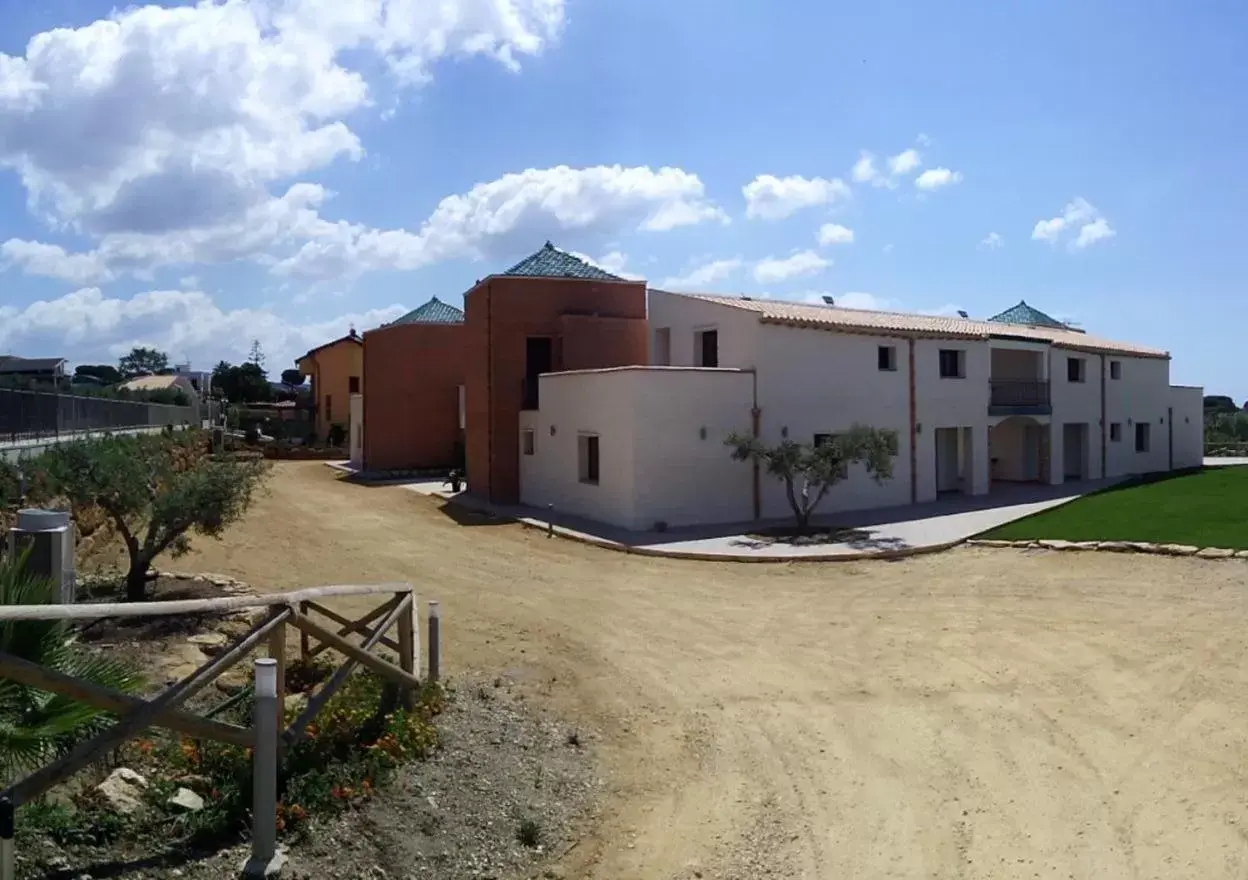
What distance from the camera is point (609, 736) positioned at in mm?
8617

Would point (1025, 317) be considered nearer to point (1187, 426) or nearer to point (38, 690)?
point (1187, 426)

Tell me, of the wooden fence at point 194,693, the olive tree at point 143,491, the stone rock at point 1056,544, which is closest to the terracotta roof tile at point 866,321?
the stone rock at point 1056,544

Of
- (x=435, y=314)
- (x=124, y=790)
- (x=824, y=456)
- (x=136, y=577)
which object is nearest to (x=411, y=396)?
(x=435, y=314)

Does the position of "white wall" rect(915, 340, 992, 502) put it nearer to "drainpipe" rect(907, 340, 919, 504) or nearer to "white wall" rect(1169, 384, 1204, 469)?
"drainpipe" rect(907, 340, 919, 504)

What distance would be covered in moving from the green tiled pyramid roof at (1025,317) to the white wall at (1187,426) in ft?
20.2

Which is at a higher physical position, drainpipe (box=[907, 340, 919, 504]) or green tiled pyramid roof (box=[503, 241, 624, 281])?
green tiled pyramid roof (box=[503, 241, 624, 281])

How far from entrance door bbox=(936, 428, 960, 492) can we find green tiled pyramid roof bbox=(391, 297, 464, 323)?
21.1 m

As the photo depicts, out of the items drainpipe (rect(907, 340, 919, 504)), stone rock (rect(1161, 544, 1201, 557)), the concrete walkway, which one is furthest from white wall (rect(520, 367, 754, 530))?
stone rock (rect(1161, 544, 1201, 557))

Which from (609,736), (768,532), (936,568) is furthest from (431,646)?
(768,532)

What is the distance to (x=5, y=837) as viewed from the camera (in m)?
3.40

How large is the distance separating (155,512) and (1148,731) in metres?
11.7

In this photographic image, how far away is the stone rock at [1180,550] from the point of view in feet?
56.4

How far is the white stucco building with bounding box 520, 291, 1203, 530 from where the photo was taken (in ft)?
75.0

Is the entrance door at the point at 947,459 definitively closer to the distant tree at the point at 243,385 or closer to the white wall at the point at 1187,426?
the white wall at the point at 1187,426
